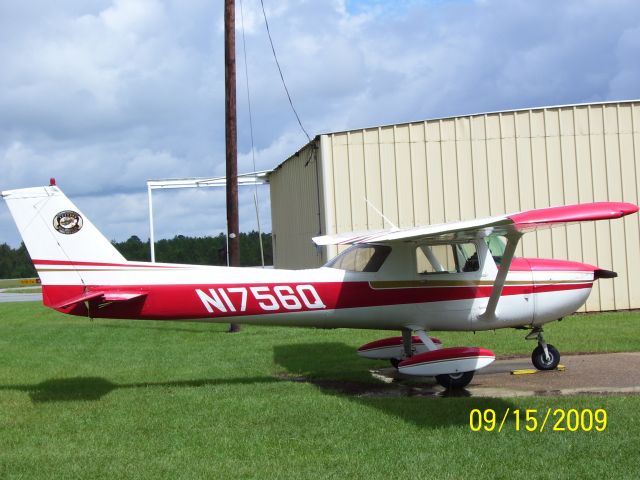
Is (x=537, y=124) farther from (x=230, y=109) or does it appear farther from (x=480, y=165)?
(x=230, y=109)

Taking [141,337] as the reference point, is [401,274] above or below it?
above

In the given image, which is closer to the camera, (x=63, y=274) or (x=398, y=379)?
(x=63, y=274)

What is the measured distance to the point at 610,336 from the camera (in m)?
12.6

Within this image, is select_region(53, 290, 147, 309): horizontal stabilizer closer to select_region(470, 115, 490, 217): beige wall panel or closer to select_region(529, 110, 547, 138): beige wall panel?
select_region(470, 115, 490, 217): beige wall panel

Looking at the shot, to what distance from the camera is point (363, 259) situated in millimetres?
9352

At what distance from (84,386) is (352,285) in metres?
3.87

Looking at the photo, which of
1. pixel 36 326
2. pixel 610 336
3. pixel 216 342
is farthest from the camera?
pixel 36 326

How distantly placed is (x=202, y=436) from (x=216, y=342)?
7.16 metres

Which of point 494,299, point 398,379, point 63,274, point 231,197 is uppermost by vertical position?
point 231,197

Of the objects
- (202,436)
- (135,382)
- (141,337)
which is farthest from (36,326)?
(202,436)

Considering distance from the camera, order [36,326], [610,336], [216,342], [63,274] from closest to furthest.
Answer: [63,274] < [610,336] < [216,342] < [36,326]

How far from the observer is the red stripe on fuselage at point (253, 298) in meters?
8.73

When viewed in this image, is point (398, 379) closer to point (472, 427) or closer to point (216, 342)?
point (472, 427)
